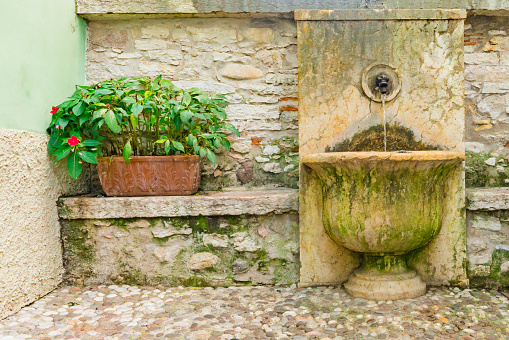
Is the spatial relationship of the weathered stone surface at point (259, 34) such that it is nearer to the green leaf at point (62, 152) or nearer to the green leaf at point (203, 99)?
the green leaf at point (203, 99)

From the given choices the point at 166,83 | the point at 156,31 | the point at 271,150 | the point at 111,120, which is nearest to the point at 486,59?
the point at 271,150

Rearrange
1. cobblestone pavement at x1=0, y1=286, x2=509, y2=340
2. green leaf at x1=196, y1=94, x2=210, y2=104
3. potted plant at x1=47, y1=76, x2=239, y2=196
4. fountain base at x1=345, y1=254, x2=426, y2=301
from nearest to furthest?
cobblestone pavement at x1=0, y1=286, x2=509, y2=340, fountain base at x1=345, y1=254, x2=426, y2=301, potted plant at x1=47, y1=76, x2=239, y2=196, green leaf at x1=196, y1=94, x2=210, y2=104

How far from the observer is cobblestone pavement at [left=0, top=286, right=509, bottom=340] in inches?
73.5

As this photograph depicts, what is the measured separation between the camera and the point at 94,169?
296cm

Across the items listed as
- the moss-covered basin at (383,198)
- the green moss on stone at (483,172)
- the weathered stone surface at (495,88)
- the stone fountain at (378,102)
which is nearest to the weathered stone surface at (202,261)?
the stone fountain at (378,102)

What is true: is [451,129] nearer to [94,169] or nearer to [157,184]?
[157,184]

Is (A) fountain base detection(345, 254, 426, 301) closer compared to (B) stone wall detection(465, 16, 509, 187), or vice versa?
(A) fountain base detection(345, 254, 426, 301)

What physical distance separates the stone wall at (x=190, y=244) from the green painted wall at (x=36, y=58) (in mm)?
621

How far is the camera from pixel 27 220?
7.26 ft

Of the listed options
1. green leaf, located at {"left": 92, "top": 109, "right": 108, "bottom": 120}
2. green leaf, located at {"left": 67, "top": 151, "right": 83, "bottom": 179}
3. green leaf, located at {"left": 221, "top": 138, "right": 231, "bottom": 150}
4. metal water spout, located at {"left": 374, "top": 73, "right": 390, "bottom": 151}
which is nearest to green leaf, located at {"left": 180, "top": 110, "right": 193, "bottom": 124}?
green leaf, located at {"left": 221, "top": 138, "right": 231, "bottom": 150}

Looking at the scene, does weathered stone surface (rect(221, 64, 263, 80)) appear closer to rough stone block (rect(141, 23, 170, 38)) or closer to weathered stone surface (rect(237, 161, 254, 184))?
rough stone block (rect(141, 23, 170, 38))

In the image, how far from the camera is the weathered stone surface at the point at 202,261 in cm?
252

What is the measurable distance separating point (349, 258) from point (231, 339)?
1.04m

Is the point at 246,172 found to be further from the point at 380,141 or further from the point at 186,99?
the point at 380,141
